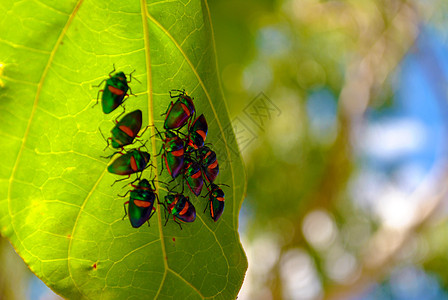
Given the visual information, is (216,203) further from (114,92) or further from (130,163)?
(114,92)

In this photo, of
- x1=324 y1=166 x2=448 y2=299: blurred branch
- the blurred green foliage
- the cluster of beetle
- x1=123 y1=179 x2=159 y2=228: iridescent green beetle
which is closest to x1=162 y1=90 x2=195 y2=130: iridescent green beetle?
the cluster of beetle

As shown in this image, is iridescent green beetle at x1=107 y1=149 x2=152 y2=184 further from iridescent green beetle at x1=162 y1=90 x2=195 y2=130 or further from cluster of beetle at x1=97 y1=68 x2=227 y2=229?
iridescent green beetle at x1=162 y1=90 x2=195 y2=130

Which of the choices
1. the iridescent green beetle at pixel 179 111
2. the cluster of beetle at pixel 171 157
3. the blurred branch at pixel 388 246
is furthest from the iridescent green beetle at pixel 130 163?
the blurred branch at pixel 388 246

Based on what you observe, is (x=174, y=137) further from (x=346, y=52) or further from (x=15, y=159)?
(x=346, y=52)

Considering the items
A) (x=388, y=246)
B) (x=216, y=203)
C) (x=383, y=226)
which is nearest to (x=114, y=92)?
(x=216, y=203)

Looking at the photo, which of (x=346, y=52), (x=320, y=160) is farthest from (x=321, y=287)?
(x=346, y=52)

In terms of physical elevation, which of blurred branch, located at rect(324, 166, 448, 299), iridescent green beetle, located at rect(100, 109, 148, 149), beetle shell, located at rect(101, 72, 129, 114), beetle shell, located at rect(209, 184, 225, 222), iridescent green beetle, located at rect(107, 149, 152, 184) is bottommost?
blurred branch, located at rect(324, 166, 448, 299)

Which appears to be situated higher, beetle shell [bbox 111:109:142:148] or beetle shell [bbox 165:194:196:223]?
beetle shell [bbox 111:109:142:148]

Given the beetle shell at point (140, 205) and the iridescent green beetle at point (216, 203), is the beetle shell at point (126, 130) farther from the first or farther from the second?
the iridescent green beetle at point (216, 203)
